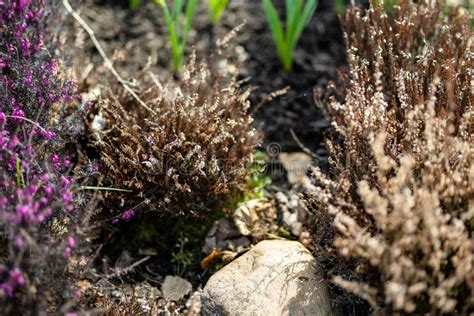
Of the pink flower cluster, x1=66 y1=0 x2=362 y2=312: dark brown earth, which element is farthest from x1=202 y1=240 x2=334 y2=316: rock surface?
x1=66 y1=0 x2=362 y2=312: dark brown earth

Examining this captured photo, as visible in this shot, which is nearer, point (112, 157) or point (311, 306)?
point (311, 306)

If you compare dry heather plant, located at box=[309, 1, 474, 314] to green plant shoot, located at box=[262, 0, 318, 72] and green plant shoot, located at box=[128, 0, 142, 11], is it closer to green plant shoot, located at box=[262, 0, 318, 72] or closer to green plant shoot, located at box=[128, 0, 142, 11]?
green plant shoot, located at box=[262, 0, 318, 72]

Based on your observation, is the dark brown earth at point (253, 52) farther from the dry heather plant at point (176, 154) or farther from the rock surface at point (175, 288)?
the rock surface at point (175, 288)

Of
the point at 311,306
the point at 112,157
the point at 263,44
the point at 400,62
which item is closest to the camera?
the point at 311,306

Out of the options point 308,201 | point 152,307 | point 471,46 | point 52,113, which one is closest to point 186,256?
point 152,307

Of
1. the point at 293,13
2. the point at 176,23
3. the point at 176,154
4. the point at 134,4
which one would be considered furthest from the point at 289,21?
the point at 176,154

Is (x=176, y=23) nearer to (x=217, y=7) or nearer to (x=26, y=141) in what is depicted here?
(x=217, y=7)

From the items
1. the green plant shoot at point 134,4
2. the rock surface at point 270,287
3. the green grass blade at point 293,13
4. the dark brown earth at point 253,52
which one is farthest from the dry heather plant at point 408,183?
the green plant shoot at point 134,4

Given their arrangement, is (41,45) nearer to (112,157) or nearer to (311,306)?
(112,157)
